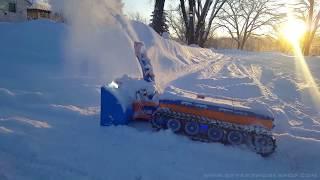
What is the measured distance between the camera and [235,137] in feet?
21.9

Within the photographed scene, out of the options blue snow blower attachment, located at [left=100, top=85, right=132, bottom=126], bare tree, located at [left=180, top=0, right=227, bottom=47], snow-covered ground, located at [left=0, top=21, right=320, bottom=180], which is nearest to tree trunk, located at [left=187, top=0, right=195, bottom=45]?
bare tree, located at [left=180, top=0, right=227, bottom=47]

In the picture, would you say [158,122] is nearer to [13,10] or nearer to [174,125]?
[174,125]

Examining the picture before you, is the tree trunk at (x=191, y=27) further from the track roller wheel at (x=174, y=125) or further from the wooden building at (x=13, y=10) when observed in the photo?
the track roller wheel at (x=174, y=125)

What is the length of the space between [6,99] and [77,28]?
580 cm

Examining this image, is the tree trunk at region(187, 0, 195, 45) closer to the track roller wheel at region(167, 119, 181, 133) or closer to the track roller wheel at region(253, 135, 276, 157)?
the track roller wheel at region(167, 119, 181, 133)

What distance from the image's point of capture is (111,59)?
43.7 feet

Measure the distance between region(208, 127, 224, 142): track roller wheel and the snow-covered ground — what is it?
0.19 metres

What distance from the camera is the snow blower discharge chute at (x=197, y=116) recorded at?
21.8 ft

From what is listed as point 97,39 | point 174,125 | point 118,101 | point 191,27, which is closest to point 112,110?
point 118,101

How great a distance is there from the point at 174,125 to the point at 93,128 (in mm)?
1348

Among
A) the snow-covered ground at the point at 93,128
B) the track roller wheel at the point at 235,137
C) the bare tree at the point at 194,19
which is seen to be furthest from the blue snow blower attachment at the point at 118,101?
the bare tree at the point at 194,19

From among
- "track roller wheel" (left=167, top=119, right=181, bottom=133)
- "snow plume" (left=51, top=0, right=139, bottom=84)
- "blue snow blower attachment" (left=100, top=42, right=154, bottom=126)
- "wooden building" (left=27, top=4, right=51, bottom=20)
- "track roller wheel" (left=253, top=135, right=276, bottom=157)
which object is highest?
"wooden building" (left=27, top=4, right=51, bottom=20)

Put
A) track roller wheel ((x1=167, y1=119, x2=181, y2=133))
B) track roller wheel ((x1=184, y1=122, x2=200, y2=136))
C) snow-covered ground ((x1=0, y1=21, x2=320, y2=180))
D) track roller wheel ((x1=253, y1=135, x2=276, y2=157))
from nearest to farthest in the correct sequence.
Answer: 1. snow-covered ground ((x1=0, y1=21, x2=320, y2=180))
2. track roller wheel ((x1=253, y1=135, x2=276, y2=157))
3. track roller wheel ((x1=184, y1=122, x2=200, y2=136))
4. track roller wheel ((x1=167, y1=119, x2=181, y2=133))

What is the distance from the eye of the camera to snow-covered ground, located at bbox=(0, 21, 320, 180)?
5434 millimetres
